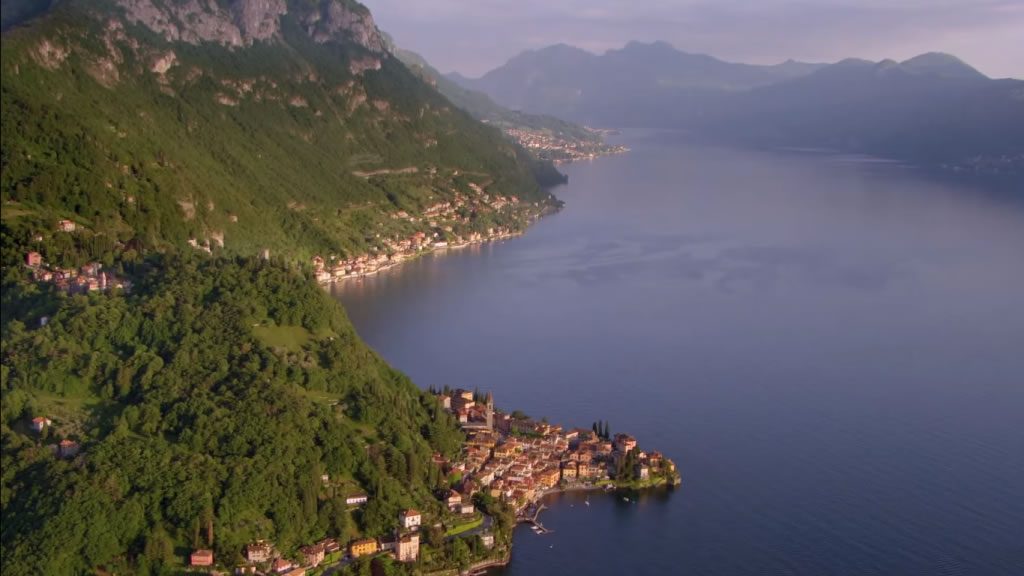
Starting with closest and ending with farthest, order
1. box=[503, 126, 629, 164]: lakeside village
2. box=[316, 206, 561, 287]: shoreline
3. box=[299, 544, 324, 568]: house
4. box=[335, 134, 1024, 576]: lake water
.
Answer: box=[299, 544, 324, 568]: house → box=[335, 134, 1024, 576]: lake water → box=[316, 206, 561, 287]: shoreline → box=[503, 126, 629, 164]: lakeside village

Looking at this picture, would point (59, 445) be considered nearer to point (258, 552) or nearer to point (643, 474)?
point (258, 552)

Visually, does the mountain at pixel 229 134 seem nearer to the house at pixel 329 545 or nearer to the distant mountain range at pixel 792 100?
the house at pixel 329 545

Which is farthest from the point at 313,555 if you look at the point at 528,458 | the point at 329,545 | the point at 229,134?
the point at 229,134

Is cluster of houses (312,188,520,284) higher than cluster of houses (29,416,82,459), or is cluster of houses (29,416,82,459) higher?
cluster of houses (312,188,520,284)

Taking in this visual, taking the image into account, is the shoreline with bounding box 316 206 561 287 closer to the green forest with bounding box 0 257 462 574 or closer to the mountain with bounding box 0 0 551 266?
the mountain with bounding box 0 0 551 266

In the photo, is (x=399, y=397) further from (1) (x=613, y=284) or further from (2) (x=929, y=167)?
(2) (x=929, y=167)

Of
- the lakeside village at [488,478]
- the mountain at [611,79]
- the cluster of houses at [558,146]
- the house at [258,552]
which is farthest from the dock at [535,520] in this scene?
the mountain at [611,79]

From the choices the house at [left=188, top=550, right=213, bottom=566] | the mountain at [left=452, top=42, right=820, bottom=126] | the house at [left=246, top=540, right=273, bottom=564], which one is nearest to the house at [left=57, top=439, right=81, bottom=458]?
the house at [left=188, top=550, right=213, bottom=566]
